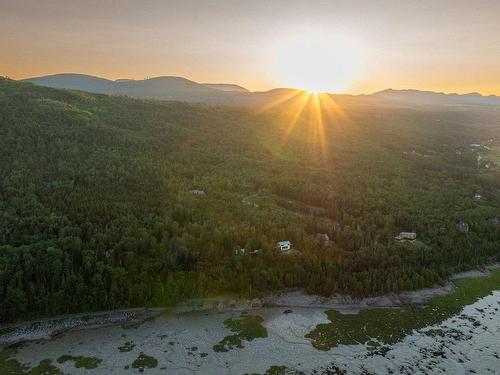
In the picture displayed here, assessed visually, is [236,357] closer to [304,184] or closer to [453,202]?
[304,184]

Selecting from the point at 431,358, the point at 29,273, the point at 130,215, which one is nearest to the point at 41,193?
the point at 130,215

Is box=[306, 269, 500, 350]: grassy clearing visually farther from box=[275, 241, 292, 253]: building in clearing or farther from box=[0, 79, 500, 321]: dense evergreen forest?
box=[275, 241, 292, 253]: building in clearing

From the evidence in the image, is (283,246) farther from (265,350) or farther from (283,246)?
(265,350)

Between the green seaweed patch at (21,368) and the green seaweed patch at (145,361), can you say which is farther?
the green seaweed patch at (145,361)

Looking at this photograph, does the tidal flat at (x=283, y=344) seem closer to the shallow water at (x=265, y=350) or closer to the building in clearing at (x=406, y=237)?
the shallow water at (x=265, y=350)

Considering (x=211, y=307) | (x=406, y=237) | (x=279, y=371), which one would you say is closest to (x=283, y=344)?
(x=279, y=371)

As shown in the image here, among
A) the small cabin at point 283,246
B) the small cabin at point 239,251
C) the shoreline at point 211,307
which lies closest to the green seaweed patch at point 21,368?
the shoreline at point 211,307
